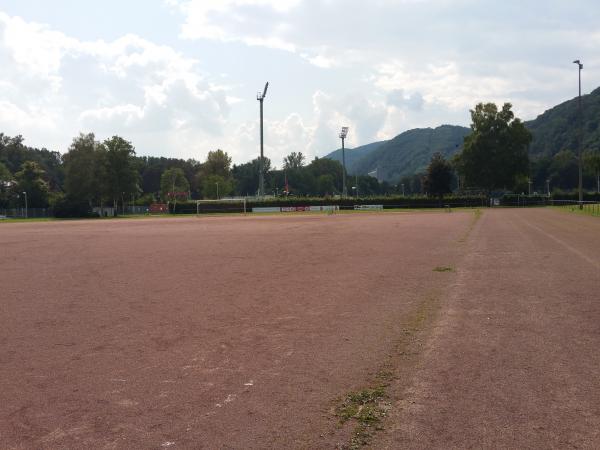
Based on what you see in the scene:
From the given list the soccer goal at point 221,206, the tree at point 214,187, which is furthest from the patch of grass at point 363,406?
the tree at point 214,187

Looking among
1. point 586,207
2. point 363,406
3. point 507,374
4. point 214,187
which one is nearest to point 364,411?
point 363,406

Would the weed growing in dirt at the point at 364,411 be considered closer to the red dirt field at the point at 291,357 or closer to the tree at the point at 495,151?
the red dirt field at the point at 291,357

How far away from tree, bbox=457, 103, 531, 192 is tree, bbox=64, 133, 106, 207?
6557 cm

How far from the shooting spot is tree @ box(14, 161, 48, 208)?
122 metres

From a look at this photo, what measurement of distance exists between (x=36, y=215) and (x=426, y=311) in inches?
4769

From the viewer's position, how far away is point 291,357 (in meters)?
7.20

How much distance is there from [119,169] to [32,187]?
1052 inches

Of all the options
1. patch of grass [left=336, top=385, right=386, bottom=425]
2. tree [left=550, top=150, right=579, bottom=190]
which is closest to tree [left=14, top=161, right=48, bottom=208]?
patch of grass [left=336, top=385, right=386, bottom=425]

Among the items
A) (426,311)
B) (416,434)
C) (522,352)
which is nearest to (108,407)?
(416,434)

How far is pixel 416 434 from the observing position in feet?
15.7

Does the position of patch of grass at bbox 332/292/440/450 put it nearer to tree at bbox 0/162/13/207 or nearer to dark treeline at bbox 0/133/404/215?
dark treeline at bbox 0/133/404/215

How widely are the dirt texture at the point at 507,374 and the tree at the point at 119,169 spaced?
10262 centimetres

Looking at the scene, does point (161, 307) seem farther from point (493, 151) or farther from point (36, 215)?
point (36, 215)

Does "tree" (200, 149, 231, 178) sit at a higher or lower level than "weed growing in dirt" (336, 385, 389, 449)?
higher
